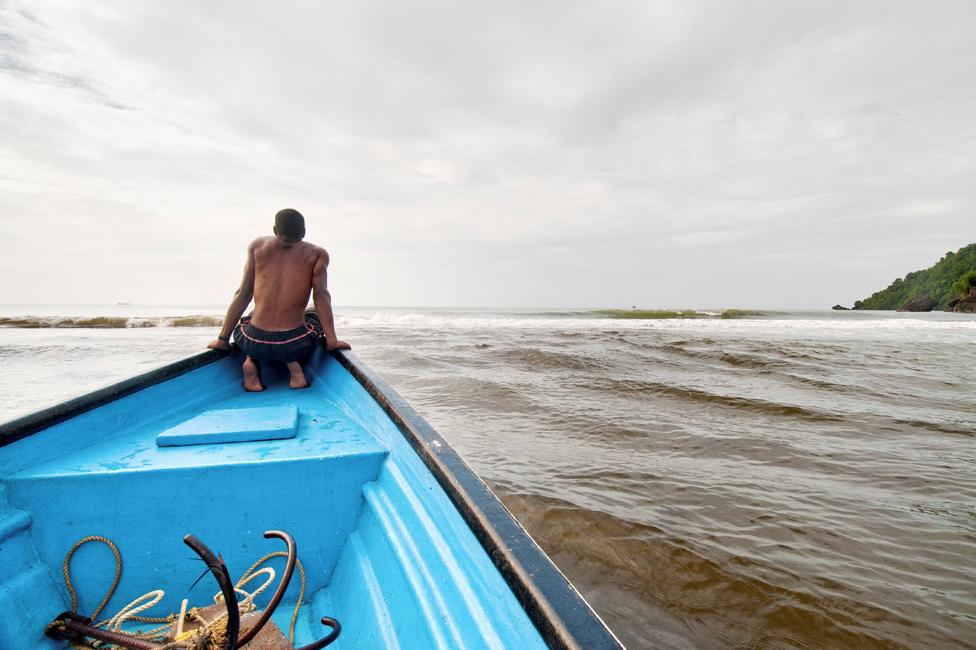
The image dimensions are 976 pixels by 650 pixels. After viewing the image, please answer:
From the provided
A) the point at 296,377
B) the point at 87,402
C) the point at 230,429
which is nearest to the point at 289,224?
the point at 296,377

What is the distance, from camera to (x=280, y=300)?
10.9ft

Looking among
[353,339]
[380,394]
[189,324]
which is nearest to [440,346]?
[353,339]

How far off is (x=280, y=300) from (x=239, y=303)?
0.44 metres

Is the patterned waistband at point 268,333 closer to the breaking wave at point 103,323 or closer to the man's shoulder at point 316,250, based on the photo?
the man's shoulder at point 316,250

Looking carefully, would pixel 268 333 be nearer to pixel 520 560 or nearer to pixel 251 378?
pixel 251 378

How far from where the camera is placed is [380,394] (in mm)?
2234

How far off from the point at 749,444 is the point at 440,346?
8.99 m

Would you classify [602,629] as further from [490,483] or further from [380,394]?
[490,483]

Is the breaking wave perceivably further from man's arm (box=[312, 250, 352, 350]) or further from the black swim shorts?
man's arm (box=[312, 250, 352, 350])

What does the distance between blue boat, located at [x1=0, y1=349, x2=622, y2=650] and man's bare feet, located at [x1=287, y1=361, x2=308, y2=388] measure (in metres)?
1.31

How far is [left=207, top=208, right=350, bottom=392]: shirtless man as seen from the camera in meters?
3.29

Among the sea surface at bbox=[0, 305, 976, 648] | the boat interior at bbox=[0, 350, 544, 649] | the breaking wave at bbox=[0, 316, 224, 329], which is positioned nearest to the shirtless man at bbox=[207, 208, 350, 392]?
the sea surface at bbox=[0, 305, 976, 648]

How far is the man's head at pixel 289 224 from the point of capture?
3.19 metres

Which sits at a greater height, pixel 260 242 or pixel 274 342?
pixel 260 242
